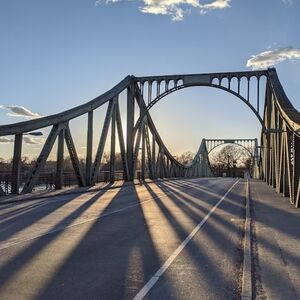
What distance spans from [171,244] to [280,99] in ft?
76.1

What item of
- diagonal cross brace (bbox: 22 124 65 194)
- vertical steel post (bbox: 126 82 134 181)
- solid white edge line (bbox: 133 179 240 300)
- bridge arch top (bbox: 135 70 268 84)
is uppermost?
bridge arch top (bbox: 135 70 268 84)

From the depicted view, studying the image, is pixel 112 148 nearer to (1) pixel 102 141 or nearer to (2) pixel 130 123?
(1) pixel 102 141

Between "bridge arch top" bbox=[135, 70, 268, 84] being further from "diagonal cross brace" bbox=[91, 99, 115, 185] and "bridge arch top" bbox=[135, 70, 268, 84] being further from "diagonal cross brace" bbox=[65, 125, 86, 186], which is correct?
"diagonal cross brace" bbox=[65, 125, 86, 186]

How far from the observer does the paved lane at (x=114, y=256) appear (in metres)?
5.63

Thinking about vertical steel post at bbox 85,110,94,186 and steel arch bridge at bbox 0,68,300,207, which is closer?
steel arch bridge at bbox 0,68,300,207

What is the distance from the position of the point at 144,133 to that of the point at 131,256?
138ft

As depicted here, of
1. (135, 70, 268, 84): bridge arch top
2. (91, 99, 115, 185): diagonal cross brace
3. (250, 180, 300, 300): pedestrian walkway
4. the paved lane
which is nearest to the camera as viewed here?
the paved lane

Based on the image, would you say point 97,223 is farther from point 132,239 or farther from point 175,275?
point 175,275

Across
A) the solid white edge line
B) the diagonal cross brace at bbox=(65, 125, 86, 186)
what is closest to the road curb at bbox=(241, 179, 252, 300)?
the solid white edge line

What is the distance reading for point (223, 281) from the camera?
6.21 metres

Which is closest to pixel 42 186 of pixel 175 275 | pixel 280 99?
pixel 280 99

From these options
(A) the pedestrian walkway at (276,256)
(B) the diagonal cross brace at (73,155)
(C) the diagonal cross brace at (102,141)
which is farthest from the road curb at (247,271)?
(C) the diagonal cross brace at (102,141)

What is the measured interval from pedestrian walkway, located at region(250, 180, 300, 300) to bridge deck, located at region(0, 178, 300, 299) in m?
0.02

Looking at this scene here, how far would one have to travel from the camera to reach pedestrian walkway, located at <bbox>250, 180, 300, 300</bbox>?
5.82 m
